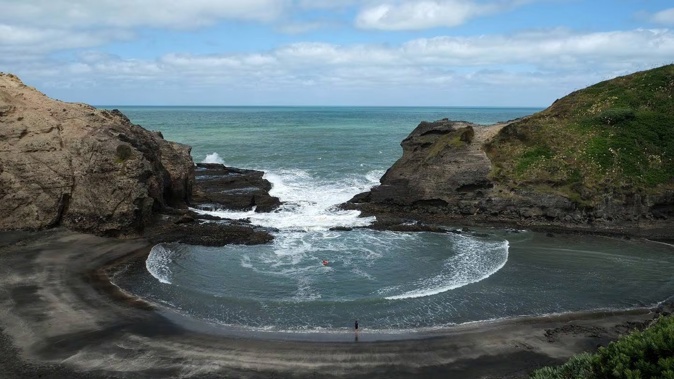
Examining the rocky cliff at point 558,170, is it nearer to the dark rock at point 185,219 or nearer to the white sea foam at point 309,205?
the white sea foam at point 309,205

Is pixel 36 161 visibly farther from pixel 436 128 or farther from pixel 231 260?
pixel 436 128

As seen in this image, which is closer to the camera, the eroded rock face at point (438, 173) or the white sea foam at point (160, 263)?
the white sea foam at point (160, 263)

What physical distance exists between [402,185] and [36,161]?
29.9 meters

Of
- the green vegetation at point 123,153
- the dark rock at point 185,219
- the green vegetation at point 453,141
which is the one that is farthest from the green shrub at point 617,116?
the green vegetation at point 123,153

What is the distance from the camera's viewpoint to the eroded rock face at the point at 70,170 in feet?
117

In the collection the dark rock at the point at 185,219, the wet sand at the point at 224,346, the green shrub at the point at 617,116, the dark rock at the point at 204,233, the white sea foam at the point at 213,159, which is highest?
the green shrub at the point at 617,116

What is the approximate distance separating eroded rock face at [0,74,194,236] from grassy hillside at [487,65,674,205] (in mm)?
29947

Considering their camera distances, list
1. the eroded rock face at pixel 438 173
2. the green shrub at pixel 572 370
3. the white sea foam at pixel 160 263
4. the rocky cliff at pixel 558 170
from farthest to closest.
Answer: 1. the eroded rock face at pixel 438 173
2. the rocky cliff at pixel 558 170
3. the white sea foam at pixel 160 263
4. the green shrub at pixel 572 370

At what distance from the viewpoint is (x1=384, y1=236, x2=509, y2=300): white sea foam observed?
27.9 meters

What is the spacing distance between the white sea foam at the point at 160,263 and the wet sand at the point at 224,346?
331cm

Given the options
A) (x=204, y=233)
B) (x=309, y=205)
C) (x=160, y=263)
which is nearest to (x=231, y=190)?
(x=309, y=205)

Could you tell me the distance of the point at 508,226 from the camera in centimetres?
4009

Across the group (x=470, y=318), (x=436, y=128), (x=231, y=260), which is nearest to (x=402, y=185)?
(x=436, y=128)

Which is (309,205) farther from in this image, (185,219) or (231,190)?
(185,219)
